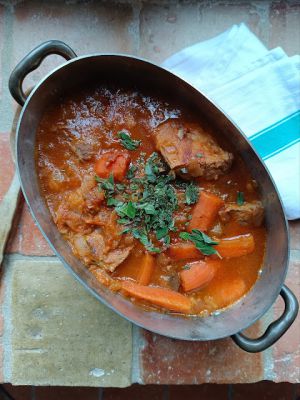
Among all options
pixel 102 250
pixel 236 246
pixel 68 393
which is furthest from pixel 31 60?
pixel 68 393

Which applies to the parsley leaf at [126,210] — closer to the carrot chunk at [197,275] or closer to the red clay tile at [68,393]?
the carrot chunk at [197,275]

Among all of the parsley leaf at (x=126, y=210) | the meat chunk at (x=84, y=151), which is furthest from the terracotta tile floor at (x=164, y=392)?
the meat chunk at (x=84, y=151)

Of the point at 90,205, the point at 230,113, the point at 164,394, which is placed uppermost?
the point at 230,113

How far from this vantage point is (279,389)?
2.10m

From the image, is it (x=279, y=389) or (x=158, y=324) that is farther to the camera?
(x=279, y=389)

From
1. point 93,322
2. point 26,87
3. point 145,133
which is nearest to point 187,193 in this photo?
point 145,133

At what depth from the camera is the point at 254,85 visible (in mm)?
1691

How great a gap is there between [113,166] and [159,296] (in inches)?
14.8

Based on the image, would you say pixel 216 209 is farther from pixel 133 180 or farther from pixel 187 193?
pixel 133 180

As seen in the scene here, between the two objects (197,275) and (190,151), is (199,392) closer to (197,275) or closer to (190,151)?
(197,275)

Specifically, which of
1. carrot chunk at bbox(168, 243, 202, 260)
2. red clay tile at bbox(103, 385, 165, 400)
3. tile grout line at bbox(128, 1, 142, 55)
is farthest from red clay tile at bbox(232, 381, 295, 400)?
tile grout line at bbox(128, 1, 142, 55)

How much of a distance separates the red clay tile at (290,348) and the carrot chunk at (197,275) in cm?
29

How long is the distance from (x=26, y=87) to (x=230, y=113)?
624 millimetres

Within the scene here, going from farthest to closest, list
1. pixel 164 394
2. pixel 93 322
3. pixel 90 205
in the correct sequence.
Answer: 1. pixel 164 394
2. pixel 93 322
3. pixel 90 205
